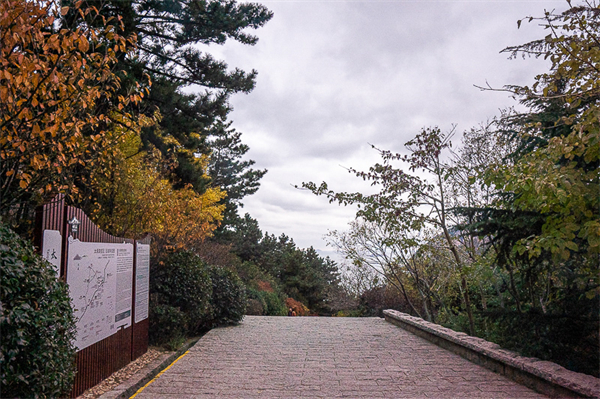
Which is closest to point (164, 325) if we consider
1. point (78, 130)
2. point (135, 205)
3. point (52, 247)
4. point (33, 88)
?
point (135, 205)

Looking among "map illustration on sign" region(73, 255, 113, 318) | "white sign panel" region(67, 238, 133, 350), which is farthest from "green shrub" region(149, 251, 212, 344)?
"map illustration on sign" region(73, 255, 113, 318)

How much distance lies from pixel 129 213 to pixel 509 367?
24.7 feet

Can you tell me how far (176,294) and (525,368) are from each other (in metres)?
7.02

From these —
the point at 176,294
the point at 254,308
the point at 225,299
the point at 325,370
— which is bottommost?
the point at 254,308

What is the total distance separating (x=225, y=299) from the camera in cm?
1191

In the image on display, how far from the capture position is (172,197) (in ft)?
32.3

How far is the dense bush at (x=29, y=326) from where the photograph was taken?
10.2 feet

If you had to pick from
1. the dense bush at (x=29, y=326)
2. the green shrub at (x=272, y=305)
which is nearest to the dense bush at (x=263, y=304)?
the green shrub at (x=272, y=305)

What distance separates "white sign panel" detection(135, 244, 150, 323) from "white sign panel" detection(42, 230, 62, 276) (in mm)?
2555

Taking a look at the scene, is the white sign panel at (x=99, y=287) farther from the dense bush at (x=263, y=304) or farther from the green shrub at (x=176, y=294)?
the dense bush at (x=263, y=304)

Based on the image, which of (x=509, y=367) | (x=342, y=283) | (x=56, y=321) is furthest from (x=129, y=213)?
(x=342, y=283)

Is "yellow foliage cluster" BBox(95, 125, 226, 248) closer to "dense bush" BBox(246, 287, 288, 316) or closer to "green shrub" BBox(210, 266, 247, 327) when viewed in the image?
"green shrub" BBox(210, 266, 247, 327)

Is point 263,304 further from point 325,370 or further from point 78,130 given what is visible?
point 78,130

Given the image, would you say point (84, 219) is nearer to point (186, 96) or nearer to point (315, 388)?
point (315, 388)
